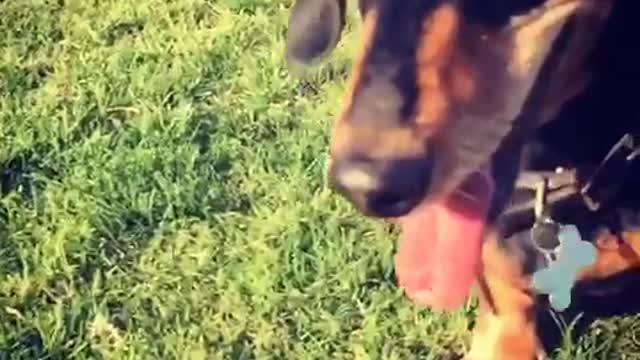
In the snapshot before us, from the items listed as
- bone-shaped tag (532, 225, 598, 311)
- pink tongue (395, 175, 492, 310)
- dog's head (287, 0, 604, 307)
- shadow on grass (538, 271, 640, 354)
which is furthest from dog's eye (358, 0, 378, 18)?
shadow on grass (538, 271, 640, 354)

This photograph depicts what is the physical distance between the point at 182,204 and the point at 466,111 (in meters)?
1.08

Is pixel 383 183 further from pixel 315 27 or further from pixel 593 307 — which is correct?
pixel 593 307

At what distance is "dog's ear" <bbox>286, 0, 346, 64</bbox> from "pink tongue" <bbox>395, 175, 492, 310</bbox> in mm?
370

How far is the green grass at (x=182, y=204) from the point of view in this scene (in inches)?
102

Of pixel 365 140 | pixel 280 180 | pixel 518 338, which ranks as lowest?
pixel 365 140

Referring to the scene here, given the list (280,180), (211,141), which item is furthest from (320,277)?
(211,141)

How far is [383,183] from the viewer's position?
1937mm

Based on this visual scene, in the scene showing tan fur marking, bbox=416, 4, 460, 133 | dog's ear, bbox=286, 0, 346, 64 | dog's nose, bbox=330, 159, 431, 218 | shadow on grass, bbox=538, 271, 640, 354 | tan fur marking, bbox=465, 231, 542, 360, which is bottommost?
dog's nose, bbox=330, 159, 431, 218

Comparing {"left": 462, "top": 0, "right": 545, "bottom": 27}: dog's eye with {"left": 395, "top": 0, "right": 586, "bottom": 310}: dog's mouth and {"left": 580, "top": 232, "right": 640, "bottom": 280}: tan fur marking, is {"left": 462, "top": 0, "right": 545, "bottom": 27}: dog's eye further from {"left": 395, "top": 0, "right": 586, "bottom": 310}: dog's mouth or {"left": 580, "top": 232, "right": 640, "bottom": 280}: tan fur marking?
{"left": 580, "top": 232, "right": 640, "bottom": 280}: tan fur marking

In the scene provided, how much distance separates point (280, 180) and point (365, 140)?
0.98 m

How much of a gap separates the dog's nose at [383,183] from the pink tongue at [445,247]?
2.2 inches

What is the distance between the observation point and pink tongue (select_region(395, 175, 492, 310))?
2.04 m

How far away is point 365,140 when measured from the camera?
195cm

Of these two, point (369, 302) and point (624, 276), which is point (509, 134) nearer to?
point (624, 276)
